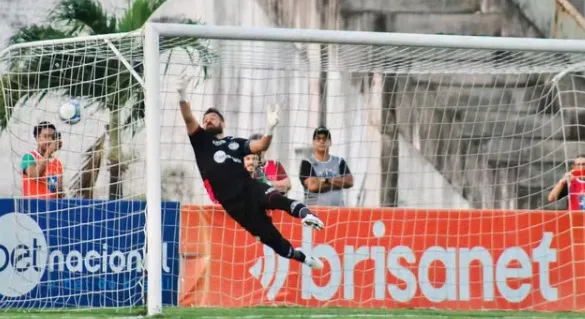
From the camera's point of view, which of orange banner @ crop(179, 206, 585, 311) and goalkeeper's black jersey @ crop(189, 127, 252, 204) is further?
orange banner @ crop(179, 206, 585, 311)

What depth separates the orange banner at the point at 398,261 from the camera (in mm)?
12016

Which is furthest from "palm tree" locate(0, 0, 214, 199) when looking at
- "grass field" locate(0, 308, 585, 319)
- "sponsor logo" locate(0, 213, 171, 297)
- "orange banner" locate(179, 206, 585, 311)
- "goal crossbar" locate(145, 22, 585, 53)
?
"grass field" locate(0, 308, 585, 319)

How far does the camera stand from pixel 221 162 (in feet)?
36.3

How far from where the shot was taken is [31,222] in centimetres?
1162

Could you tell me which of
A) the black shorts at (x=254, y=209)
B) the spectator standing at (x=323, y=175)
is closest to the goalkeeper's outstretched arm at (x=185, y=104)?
the black shorts at (x=254, y=209)

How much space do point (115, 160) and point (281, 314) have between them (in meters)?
5.88

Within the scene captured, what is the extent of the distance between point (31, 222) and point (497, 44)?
4.41 metres

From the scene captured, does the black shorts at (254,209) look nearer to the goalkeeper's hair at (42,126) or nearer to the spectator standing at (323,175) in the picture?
the spectator standing at (323,175)

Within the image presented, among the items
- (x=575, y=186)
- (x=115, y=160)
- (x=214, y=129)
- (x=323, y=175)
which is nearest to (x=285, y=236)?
(x=323, y=175)

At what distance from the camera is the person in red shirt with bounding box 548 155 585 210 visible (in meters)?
12.8

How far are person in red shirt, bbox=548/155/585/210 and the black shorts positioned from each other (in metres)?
3.37

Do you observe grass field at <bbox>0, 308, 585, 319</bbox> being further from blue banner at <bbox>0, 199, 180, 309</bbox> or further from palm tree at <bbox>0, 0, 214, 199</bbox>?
palm tree at <bbox>0, 0, 214, 199</bbox>

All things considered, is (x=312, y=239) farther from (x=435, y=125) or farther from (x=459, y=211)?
(x=435, y=125)

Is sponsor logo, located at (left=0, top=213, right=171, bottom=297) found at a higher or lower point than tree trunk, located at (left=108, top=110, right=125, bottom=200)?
lower
